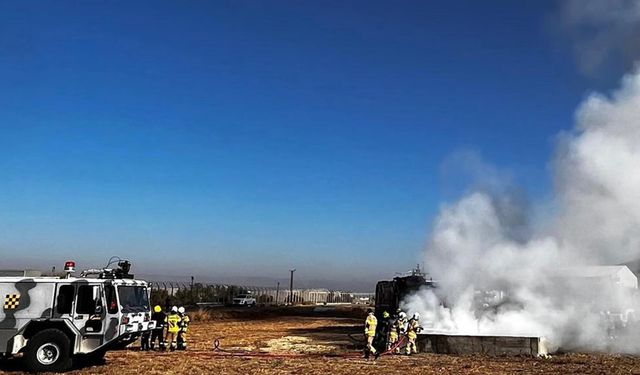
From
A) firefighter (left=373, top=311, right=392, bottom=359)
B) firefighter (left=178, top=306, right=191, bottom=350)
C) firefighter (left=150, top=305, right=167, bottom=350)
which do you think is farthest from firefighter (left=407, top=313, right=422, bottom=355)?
firefighter (left=150, top=305, right=167, bottom=350)

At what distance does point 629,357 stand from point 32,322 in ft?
63.5

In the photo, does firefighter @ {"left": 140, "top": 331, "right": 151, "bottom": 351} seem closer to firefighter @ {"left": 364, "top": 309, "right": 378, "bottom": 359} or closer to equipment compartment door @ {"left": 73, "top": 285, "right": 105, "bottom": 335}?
equipment compartment door @ {"left": 73, "top": 285, "right": 105, "bottom": 335}

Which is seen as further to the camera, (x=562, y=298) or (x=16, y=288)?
(x=562, y=298)

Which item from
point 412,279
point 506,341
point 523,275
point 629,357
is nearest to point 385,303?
point 412,279

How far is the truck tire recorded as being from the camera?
17078 millimetres

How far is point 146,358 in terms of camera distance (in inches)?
824

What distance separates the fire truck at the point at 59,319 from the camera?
17.2 meters

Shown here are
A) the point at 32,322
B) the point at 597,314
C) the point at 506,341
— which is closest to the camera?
the point at 32,322

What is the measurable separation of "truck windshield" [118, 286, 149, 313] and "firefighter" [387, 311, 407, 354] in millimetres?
9503

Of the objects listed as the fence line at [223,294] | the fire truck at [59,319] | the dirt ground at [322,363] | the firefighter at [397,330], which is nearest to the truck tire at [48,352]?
the fire truck at [59,319]

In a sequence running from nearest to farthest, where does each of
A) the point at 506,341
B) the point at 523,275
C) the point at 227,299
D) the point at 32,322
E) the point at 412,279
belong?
1. the point at 32,322
2. the point at 506,341
3. the point at 523,275
4. the point at 412,279
5. the point at 227,299

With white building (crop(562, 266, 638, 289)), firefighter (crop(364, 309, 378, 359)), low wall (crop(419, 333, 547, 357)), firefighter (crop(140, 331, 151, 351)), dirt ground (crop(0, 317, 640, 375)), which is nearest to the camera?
dirt ground (crop(0, 317, 640, 375))

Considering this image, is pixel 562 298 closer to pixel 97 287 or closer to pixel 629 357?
pixel 629 357

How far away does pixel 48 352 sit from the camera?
17.3 meters
